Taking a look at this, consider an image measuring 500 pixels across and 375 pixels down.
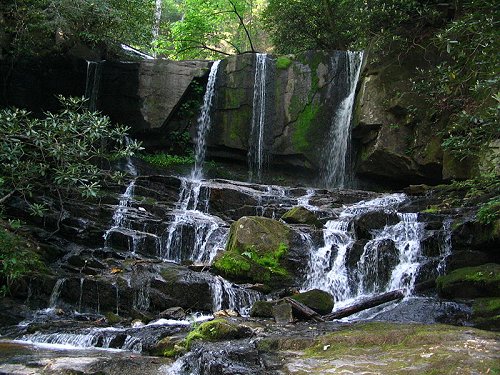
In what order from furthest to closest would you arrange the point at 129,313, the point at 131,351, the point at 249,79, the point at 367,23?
the point at 249,79 → the point at 367,23 → the point at 129,313 → the point at 131,351

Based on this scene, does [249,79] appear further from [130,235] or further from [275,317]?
[275,317]

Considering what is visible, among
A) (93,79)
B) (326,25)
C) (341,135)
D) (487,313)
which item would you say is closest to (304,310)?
(487,313)

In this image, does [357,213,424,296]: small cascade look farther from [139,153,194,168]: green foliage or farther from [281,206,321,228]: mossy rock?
[139,153,194,168]: green foliage

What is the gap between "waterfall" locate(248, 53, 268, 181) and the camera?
61.0ft

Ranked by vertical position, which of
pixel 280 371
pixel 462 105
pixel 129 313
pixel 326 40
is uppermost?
pixel 326 40

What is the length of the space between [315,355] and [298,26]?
16.3 m

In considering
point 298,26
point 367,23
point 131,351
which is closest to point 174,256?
point 131,351

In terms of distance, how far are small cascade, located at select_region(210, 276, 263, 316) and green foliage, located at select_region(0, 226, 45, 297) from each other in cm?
318

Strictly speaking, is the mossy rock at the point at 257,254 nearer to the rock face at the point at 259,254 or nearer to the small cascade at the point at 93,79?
the rock face at the point at 259,254

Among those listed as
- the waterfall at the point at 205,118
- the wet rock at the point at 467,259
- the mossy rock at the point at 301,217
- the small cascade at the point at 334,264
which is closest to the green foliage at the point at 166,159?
the waterfall at the point at 205,118

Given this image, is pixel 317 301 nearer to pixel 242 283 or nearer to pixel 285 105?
pixel 242 283

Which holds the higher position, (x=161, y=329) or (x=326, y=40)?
(x=326, y=40)

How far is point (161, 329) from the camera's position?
24.0 feet

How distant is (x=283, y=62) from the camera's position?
18641mm
